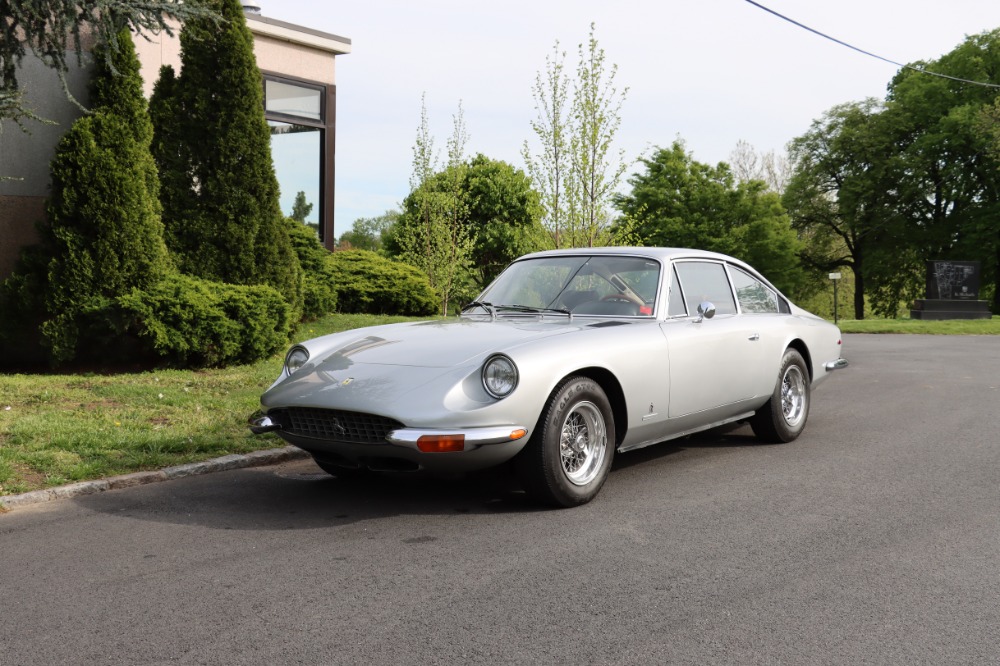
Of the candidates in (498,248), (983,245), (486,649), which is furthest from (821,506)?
(983,245)

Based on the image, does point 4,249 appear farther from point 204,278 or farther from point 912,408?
point 912,408

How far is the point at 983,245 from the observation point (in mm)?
45438

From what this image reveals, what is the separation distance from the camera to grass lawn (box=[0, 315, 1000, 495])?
6184mm

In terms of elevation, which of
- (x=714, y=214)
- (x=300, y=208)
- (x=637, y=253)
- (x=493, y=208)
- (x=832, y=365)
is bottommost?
(x=832, y=365)

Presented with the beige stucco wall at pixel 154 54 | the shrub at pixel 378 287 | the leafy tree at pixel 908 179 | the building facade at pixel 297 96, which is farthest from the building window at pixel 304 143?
the leafy tree at pixel 908 179

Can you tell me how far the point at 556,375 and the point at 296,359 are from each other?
1814 millimetres

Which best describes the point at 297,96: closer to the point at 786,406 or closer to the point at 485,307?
the point at 485,307

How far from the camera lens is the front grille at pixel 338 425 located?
503 cm

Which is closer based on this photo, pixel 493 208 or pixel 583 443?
pixel 583 443

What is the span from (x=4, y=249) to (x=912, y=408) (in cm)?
1040

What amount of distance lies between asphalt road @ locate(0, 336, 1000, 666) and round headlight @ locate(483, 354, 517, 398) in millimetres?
711

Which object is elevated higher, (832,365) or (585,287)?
(585,287)

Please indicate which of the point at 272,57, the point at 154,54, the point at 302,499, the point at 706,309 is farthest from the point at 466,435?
the point at 272,57

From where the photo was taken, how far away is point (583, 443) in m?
5.45
